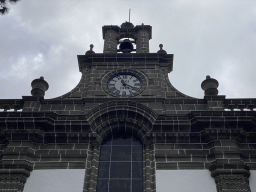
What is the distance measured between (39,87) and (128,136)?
4.14 meters

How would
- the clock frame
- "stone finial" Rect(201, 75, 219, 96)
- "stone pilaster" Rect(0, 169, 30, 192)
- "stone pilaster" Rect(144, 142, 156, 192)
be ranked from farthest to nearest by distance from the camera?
the clock frame < "stone finial" Rect(201, 75, 219, 96) < "stone pilaster" Rect(144, 142, 156, 192) < "stone pilaster" Rect(0, 169, 30, 192)

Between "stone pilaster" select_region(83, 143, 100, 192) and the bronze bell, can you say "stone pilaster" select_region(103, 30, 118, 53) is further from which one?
"stone pilaster" select_region(83, 143, 100, 192)

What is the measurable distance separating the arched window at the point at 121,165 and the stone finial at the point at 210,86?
350 cm

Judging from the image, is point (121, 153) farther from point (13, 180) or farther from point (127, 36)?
point (127, 36)

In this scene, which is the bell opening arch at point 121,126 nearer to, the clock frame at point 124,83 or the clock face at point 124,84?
the clock frame at point 124,83

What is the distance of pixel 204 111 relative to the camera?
12766mm

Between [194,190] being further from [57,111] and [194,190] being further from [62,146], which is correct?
[57,111]

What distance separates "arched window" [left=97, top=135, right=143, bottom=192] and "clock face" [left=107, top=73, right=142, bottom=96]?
2.33 m

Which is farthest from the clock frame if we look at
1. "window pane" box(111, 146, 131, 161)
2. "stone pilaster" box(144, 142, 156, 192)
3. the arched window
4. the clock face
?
"stone pilaster" box(144, 142, 156, 192)

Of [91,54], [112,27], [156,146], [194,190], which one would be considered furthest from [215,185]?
[112,27]

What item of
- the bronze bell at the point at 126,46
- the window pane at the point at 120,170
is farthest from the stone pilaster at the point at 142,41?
the window pane at the point at 120,170

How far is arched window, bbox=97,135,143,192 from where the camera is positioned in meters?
11.7

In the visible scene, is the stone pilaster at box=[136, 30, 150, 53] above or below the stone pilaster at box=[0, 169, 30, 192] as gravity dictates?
above

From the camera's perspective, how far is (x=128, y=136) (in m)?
13.4
